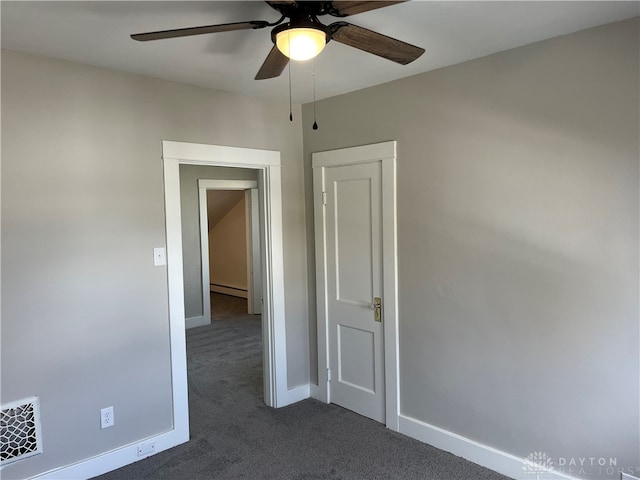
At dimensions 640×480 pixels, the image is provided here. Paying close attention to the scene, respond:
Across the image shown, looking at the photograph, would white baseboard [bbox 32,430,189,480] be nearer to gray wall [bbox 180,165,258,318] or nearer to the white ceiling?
the white ceiling

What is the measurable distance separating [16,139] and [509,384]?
309 cm

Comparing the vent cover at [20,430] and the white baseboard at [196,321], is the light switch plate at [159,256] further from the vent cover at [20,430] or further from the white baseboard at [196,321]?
the white baseboard at [196,321]

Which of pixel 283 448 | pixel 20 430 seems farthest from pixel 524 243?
pixel 20 430

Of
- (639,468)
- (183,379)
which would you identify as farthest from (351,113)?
(639,468)

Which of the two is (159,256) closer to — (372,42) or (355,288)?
(355,288)

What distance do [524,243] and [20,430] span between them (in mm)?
2988

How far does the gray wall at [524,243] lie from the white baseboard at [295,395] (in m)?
0.97

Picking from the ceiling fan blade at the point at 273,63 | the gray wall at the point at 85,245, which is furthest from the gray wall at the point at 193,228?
the ceiling fan blade at the point at 273,63

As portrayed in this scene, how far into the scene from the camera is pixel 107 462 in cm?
278

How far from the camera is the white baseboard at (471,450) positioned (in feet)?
8.50

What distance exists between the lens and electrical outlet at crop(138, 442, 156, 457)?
291 centimetres

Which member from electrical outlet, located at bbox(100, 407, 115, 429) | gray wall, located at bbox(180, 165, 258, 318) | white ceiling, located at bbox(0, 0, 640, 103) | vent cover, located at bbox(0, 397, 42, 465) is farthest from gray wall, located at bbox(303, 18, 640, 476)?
gray wall, located at bbox(180, 165, 258, 318)

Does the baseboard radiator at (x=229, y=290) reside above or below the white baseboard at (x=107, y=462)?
above

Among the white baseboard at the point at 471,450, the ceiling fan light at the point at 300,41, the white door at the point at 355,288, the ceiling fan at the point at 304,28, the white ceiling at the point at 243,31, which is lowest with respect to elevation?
the white baseboard at the point at 471,450
